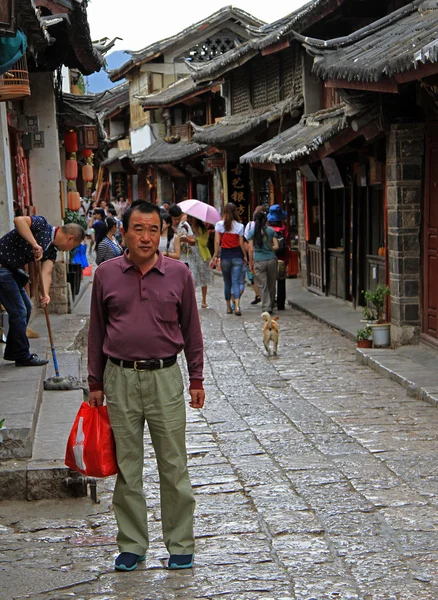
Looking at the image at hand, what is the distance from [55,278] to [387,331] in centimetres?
581

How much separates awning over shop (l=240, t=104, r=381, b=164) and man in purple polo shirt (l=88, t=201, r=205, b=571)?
712 cm

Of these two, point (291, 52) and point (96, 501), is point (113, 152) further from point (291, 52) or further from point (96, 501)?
point (96, 501)

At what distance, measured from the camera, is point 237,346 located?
1323cm

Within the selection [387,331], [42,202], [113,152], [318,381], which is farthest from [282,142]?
[113,152]

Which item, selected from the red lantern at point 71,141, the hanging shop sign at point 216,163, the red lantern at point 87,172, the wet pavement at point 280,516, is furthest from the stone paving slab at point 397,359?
the hanging shop sign at point 216,163

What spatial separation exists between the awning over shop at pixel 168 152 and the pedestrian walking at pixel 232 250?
514 inches

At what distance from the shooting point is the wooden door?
11180 millimetres

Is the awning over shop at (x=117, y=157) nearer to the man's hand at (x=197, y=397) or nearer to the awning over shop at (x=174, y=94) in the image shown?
the awning over shop at (x=174, y=94)

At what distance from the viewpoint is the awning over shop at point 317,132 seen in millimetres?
11500

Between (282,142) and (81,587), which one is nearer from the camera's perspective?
(81,587)

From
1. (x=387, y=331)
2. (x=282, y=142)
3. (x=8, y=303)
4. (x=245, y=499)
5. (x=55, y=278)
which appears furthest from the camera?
(x=282, y=142)

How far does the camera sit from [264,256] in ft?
53.2

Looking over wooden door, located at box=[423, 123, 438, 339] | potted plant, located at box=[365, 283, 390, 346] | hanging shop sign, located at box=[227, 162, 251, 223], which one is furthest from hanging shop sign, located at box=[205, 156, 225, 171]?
wooden door, located at box=[423, 123, 438, 339]

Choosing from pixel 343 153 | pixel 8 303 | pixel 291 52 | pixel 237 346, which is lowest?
pixel 237 346
